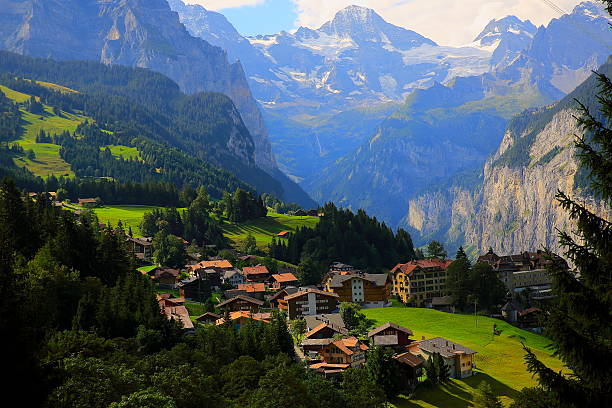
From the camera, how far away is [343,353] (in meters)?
79.7

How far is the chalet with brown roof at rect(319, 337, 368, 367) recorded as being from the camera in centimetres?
7919

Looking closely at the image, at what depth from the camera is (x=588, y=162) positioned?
61.6 ft

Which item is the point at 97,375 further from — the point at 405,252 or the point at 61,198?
the point at 61,198

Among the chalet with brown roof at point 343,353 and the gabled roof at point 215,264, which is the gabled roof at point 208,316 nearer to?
the chalet with brown roof at point 343,353

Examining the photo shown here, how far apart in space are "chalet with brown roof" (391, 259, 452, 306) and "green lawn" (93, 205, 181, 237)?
67.1 m

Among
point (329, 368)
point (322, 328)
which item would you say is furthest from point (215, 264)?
point (329, 368)

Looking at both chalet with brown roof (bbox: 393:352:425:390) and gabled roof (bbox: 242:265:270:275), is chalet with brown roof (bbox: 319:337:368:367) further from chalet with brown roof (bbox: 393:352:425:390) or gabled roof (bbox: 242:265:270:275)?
gabled roof (bbox: 242:265:270:275)

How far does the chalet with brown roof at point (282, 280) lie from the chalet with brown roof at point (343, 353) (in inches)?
2087

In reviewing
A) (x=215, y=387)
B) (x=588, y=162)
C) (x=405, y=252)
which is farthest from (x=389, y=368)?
(x=405, y=252)

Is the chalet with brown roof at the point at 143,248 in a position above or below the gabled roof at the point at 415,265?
above

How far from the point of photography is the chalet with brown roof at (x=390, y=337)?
8731 centimetres

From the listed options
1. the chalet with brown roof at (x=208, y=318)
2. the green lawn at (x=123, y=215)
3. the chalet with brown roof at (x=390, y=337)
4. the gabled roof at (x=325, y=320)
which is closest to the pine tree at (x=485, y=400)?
the chalet with brown roof at (x=390, y=337)

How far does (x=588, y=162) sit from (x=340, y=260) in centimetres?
14664

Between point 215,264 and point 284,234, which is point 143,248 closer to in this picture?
point 215,264
